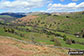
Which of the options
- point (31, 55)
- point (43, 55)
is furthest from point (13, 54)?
point (43, 55)

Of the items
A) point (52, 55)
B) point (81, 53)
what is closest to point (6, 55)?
point (52, 55)

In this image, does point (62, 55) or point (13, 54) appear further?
point (62, 55)

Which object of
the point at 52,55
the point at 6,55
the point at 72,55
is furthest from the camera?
the point at 72,55

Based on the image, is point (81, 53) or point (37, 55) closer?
point (37, 55)

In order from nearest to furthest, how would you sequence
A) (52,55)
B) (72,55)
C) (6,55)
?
(6,55), (52,55), (72,55)

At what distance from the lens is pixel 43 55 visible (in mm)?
32062

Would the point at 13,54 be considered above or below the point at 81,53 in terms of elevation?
above

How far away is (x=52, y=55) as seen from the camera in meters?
32.6

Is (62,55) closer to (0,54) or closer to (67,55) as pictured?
(67,55)

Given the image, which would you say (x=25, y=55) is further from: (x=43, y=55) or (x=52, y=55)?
(x=52, y=55)

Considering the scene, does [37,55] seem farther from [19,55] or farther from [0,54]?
[0,54]

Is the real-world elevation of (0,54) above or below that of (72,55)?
above

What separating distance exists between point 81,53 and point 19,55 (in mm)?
19060

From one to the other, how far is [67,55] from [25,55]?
41.1ft
